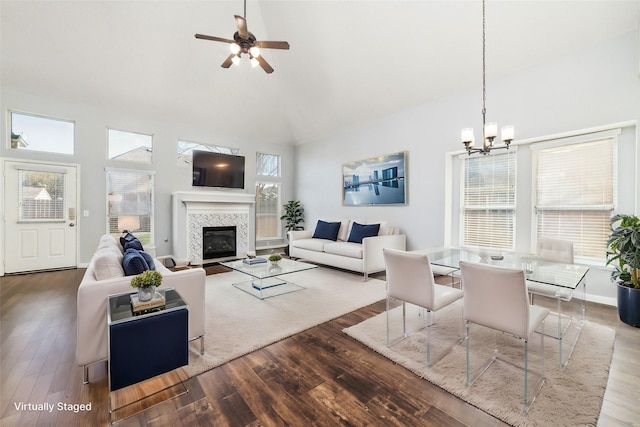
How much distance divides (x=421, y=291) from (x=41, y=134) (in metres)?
6.76

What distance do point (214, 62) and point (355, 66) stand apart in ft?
9.02

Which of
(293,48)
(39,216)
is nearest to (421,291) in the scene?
(293,48)

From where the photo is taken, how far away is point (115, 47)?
4.45 meters

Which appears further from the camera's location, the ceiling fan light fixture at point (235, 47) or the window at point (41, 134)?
the window at point (41, 134)

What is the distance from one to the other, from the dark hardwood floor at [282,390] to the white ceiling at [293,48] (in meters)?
3.54

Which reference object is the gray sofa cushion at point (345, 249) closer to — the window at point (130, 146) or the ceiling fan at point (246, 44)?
the ceiling fan at point (246, 44)

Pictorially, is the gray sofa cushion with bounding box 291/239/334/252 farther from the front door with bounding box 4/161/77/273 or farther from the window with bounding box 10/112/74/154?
the window with bounding box 10/112/74/154

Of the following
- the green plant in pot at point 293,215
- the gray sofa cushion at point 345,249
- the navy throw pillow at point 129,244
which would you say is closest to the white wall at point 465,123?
the green plant in pot at point 293,215

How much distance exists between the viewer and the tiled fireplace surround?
5.77 m

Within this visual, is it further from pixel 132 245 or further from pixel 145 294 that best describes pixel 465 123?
pixel 132 245

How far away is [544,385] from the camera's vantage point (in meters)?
1.81

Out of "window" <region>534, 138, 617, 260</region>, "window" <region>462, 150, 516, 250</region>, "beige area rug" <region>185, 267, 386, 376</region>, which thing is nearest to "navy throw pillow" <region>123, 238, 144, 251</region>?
"beige area rug" <region>185, 267, 386, 376</region>

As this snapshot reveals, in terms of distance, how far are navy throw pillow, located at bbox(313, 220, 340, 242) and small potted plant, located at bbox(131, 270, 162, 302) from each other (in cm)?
408

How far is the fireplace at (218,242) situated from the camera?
6105mm
